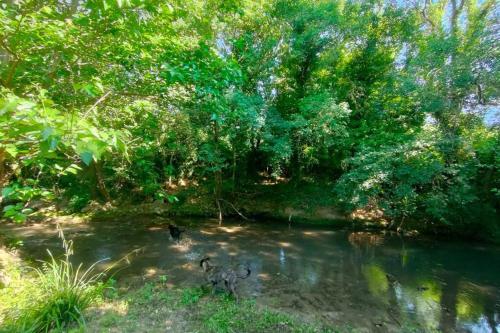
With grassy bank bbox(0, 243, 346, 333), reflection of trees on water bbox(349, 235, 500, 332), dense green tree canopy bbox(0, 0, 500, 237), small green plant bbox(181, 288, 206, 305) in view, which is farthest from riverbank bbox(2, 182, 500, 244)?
grassy bank bbox(0, 243, 346, 333)

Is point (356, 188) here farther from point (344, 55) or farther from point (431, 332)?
point (344, 55)

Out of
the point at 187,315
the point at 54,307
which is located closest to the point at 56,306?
the point at 54,307

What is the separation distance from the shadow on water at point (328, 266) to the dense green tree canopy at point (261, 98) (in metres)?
1.63

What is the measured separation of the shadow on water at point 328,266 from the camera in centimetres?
526

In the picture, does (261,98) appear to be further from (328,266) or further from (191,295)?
(191,295)

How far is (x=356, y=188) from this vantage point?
9.93m

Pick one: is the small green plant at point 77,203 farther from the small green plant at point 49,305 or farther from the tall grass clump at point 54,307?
the tall grass clump at point 54,307

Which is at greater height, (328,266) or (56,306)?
(56,306)

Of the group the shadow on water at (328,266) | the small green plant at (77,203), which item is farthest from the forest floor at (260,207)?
the shadow on water at (328,266)

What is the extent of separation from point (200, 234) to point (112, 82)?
728 centimetres

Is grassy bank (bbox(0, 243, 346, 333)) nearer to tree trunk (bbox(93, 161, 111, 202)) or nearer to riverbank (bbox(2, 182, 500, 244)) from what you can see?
riverbank (bbox(2, 182, 500, 244))

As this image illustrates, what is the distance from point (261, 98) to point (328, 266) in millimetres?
7368

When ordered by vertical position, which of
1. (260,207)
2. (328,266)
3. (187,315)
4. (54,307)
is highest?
(260,207)

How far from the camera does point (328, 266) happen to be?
24.9ft
